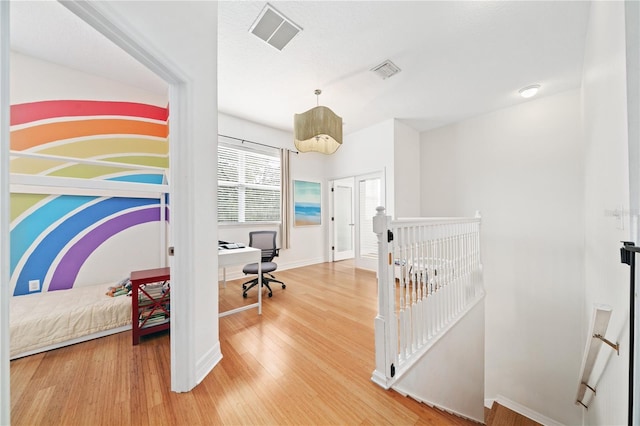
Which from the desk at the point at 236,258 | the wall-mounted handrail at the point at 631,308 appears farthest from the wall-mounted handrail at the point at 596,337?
the desk at the point at 236,258

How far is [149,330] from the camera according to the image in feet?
6.70

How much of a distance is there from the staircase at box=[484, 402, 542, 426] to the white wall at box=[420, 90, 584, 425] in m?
0.19

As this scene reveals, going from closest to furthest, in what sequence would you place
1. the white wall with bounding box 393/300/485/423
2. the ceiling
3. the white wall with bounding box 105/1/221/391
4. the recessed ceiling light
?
the white wall with bounding box 105/1/221/391
the white wall with bounding box 393/300/485/423
the ceiling
the recessed ceiling light

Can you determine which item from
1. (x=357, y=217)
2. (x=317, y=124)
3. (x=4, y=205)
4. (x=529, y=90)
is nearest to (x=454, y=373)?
(x=317, y=124)

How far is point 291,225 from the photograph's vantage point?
15.9ft

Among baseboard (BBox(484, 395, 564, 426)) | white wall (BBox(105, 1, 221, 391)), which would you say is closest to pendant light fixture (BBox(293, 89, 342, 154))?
white wall (BBox(105, 1, 221, 391))

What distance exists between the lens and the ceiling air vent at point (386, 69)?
263 centimetres

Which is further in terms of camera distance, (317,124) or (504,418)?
(504,418)

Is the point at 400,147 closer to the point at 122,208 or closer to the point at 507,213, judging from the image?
the point at 507,213

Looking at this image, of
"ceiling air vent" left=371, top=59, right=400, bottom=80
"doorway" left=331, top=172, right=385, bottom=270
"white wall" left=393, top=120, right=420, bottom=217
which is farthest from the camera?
"doorway" left=331, top=172, right=385, bottom=270

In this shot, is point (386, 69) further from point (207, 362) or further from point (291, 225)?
point (207, 362)

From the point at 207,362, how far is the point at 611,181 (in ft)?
9.65

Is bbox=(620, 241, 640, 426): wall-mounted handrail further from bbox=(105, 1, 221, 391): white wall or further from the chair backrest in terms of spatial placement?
the chair backrest

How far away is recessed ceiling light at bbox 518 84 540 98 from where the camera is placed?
3121mm
